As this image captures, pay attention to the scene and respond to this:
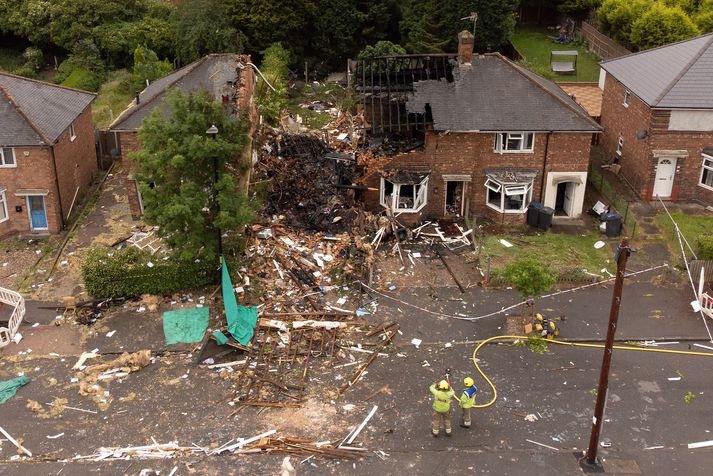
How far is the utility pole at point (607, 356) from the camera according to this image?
57.3ft

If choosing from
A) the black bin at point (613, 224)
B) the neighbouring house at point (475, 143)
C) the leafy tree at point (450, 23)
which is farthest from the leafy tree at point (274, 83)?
the black bin at point (613, 224)

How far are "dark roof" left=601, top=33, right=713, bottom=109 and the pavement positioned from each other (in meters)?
9.90

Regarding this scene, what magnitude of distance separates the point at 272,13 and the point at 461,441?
34.5 m

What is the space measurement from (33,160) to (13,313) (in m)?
8.48

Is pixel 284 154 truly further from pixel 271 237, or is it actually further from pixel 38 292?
pixel 38 292

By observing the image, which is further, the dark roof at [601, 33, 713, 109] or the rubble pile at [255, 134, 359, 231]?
the dark roof at [601, 33, 713, 109]

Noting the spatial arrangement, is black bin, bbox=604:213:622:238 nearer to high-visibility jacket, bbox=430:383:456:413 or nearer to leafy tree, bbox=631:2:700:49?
high-visibility jacket, bbox=430:383:456:413

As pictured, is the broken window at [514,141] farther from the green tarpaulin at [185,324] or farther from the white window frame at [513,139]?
the green tarpaulin at [185,324]

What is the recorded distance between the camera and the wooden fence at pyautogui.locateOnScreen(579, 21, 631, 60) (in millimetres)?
51766

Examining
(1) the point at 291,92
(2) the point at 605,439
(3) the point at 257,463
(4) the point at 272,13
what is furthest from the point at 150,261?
(4) the point at 272,13

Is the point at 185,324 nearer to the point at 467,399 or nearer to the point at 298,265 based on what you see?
the point at 298,265

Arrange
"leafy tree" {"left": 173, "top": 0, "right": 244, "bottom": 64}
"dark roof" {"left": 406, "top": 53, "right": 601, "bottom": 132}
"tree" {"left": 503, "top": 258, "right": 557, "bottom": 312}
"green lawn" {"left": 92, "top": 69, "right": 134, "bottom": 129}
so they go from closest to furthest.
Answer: "tree" {"left": 503, "top": 258, "right": 557, "bottom": 312} < "dark roof" {"left": 406, "top": 53, "right": 601, "bottom": 132} < "green lawn" {"left": 92, "top": 69, "right": 134, "bottom": 129} < "leafy tree" {"left": 173, "top": 0, "right": 244, "bottom": 64}

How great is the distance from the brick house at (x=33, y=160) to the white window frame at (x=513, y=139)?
1801 centimetres

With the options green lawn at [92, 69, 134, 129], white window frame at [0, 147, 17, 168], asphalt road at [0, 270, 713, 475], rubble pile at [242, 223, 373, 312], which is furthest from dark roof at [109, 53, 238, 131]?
green lawn at [92, 69, 134, 129]
